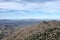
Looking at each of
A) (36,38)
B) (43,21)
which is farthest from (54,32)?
(43,21)

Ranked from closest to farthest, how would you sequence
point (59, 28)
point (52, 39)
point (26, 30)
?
point (52, 39), point (59, 28), point (26, 30)

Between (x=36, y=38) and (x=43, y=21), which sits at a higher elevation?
(x=43, y=21)

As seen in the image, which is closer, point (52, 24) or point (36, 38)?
point (36, 38)

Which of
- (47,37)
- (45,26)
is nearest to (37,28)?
(45,26)

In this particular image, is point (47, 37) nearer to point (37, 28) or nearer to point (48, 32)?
point (48, 32)

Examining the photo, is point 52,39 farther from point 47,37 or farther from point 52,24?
point 52,24

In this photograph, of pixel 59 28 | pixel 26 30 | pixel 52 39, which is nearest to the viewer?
pixel 52 39
